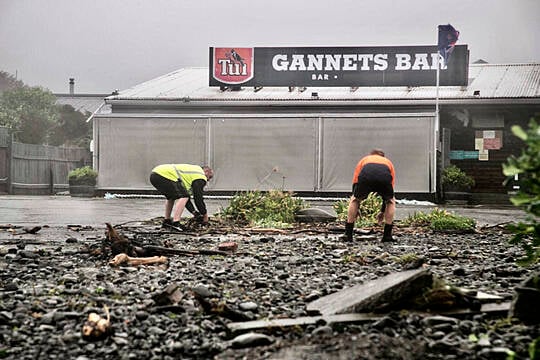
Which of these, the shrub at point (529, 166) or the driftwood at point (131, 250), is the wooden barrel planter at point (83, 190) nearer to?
the driftwood at point (131, 250)

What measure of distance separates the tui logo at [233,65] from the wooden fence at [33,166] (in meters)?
7.74

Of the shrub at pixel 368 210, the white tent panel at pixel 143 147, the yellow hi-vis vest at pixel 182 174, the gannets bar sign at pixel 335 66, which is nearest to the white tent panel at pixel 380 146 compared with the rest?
the gannets bar sign at pixel 335 66

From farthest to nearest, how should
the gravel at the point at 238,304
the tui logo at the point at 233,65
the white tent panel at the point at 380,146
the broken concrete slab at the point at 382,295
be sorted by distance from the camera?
1. the tui logo at the point at 233,65
2. the white tent panel at the point at 380,146
3. the broken concrete slab at the point at 382,295
4. the gravel at the point at 238,304

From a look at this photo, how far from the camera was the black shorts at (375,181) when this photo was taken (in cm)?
906

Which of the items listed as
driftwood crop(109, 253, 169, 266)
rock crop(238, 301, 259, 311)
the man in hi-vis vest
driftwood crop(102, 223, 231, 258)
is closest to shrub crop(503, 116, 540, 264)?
rock crop(238, 301, 259, 311)

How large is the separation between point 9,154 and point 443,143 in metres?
14.9

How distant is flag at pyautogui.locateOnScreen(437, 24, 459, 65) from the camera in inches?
840

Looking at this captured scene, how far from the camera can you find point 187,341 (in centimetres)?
365

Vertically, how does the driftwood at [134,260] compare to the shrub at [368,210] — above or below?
below

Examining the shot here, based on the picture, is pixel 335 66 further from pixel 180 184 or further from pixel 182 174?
pixel 180 184

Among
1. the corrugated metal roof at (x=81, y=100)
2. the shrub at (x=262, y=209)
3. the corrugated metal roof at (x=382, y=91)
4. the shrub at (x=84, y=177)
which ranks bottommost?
the shrub at (x=262, y=209)

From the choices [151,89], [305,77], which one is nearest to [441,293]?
[305,77]

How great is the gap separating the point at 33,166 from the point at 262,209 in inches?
647

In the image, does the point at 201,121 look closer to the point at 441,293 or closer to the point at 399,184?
the point at 399,184
